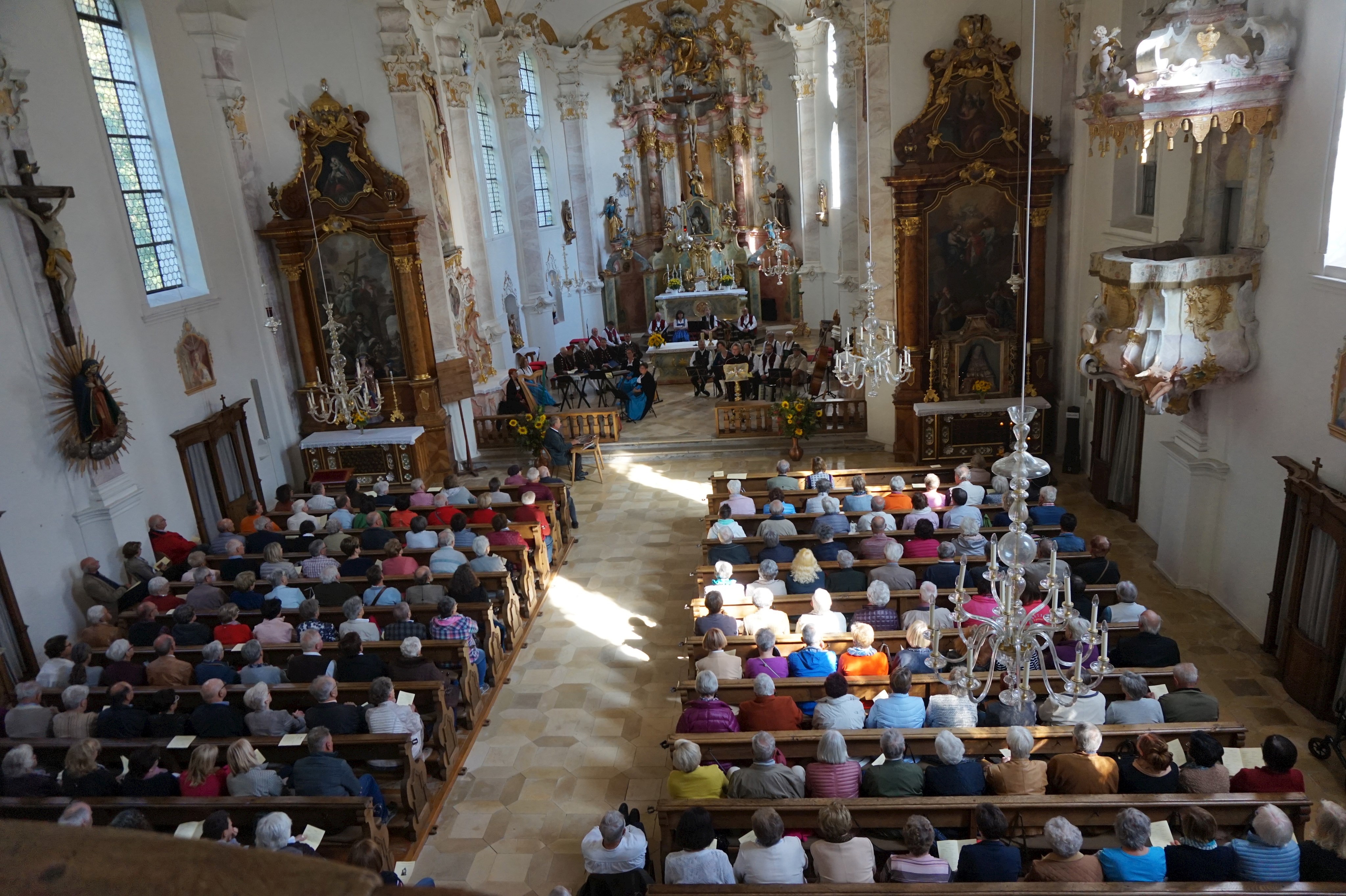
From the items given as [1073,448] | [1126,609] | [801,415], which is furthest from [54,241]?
[1073,448]

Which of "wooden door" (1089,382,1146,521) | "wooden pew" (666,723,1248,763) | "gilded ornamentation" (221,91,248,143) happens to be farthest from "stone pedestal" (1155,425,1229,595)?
"gilded ornamentation" (221,91,248,143)

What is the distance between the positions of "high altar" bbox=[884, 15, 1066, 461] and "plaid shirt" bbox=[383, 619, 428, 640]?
9089 mm

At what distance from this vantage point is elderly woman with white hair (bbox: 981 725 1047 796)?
5781mm

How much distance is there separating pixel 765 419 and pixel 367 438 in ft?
23.8

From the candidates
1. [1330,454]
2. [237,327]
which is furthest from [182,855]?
[237,327]

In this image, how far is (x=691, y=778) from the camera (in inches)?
241

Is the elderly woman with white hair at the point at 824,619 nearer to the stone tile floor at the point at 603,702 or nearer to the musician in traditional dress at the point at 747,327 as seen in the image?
the stone tile floor at the point at 603,702

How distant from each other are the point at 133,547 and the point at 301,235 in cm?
659

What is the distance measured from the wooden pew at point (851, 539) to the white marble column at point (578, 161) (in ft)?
55.9

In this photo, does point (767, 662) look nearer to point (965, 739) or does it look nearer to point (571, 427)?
point (965, 739)

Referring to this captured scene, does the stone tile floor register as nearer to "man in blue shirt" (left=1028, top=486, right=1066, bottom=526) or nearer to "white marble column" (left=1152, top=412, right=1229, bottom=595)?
"white marble column" (left=1152, top=412, right=1229, bottom=595)

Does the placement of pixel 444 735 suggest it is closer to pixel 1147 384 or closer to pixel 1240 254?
pixel 1147 384

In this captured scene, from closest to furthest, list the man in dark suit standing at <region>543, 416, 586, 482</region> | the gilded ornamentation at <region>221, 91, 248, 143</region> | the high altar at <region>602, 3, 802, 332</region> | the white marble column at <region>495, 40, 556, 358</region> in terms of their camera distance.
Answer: the gilded ornamentation at <region>221, 91, 248, 143</region>
the man in dark suit standing at <region>543, 416, 586, 482</region>
the white marble column at <region>495, 40, 556, 358</region>
the high altar at <region>602, 3, 802, 332</region>

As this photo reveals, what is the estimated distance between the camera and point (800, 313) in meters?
26.7
